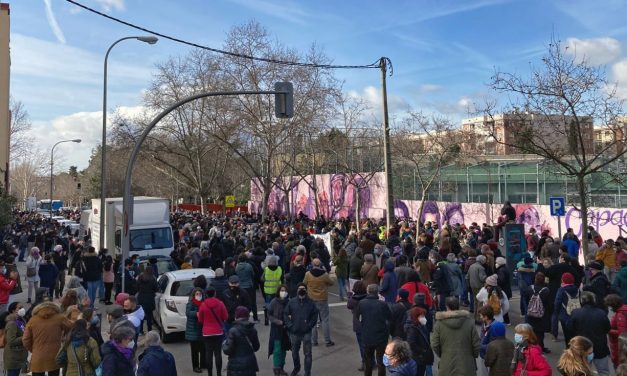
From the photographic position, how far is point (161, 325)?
38.1 ft

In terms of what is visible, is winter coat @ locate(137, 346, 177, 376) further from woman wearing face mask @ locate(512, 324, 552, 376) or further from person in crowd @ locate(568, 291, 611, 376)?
person in crowd @ locate(568, 291, 611, 376)

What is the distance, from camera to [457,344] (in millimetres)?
6703

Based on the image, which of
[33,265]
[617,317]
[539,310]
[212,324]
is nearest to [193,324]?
[212,324]

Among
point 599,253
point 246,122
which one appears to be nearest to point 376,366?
point 599,253

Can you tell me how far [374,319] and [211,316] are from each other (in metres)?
2.53

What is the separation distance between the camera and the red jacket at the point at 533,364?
19.2ft

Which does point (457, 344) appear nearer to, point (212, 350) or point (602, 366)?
point (602, 366)

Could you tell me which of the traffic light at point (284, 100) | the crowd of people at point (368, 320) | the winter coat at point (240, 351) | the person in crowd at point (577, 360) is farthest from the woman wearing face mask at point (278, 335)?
the traffic light at point (284, 100)

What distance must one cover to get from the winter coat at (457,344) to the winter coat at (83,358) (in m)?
4.17

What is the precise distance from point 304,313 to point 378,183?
94.4ft

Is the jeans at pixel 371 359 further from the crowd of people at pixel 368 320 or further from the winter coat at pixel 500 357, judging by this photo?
the winter coat at pixel 500 357

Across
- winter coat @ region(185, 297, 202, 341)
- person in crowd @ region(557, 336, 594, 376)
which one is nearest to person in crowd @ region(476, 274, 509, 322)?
person in crowd @ region(557, 336, 594, 376)

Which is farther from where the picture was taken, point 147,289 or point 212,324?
point 147,289

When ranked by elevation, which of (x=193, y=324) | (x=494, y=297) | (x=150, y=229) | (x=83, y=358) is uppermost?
(x=150, y=229)
